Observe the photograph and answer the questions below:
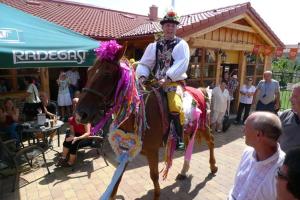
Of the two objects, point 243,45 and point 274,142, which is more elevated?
point 243,45

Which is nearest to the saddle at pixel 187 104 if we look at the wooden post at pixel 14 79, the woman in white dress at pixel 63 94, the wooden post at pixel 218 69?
the woman in white dress at pixel 63 94

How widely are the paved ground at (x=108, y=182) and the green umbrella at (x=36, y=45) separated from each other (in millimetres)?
2075

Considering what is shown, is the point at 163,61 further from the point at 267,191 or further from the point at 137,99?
the point at 267,191

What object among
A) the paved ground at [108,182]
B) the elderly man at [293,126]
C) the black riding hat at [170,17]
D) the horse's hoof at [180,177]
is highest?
the black riding hat at [170,17]

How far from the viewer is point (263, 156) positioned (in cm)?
171

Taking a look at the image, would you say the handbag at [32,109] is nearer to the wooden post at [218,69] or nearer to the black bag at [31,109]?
the black bag at [31,109]

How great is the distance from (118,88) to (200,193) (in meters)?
2.42

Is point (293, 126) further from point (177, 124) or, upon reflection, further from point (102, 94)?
point (102, 94)

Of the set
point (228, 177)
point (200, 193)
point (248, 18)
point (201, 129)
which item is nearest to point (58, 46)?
point (201, 129)

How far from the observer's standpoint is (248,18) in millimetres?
10109

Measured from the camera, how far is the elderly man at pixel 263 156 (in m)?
1.63

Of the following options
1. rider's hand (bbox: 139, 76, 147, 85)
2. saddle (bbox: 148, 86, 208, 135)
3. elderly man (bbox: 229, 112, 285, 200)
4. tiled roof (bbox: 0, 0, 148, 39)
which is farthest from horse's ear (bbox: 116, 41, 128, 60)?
tiled roof (bbox: 0, 0, 148, 39)

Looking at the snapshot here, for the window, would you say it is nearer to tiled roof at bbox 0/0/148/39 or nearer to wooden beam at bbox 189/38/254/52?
wooden beam at bbox 189/38/254/52

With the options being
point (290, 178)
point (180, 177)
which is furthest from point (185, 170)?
point (290, 178)
